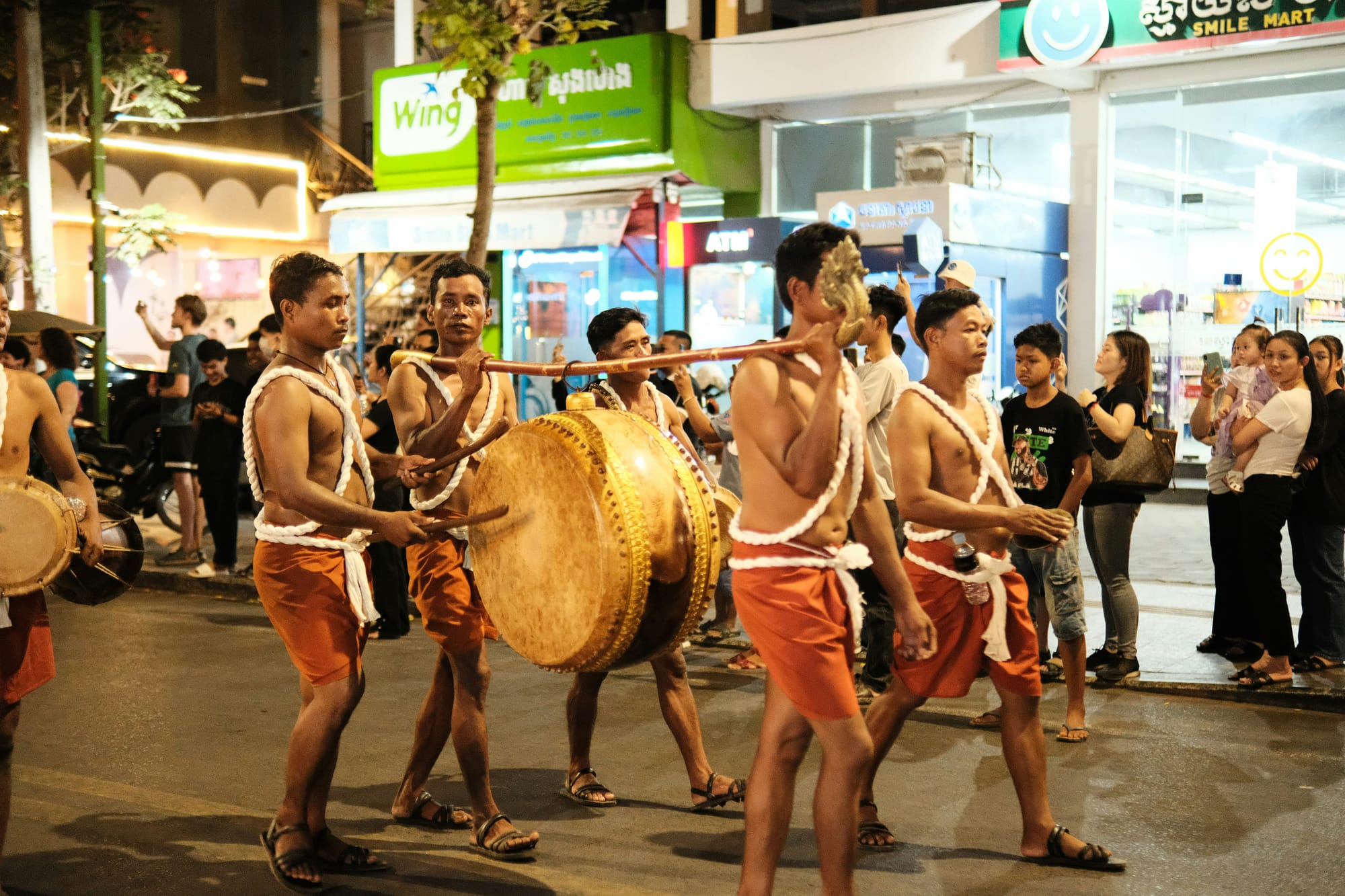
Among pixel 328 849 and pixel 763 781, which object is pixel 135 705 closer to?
pixel 328 849

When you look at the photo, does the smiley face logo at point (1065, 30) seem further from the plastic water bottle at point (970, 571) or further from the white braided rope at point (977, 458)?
the plastic water bottle at point (970, 571)

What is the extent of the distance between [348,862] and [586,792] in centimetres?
116

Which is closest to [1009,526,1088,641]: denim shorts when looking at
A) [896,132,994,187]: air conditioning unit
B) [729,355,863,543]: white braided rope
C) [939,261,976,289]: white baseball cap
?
[939,261,976,289]: white baseball cap

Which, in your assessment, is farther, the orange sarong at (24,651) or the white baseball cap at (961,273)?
the white baseball cap at (961,273)

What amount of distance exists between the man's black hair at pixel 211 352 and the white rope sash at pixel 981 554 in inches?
304

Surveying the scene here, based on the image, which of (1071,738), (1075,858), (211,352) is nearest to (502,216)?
(211,352)

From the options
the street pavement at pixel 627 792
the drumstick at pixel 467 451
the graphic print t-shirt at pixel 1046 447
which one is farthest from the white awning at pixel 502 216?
the drumstick at pixel 467 451

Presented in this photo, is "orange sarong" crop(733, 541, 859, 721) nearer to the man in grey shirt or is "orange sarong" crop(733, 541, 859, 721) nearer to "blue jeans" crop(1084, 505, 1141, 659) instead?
"blue jeans" crop(1084, 505, 1141, 659)

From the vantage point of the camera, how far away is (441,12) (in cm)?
1223

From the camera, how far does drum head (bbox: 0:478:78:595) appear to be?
470 cm

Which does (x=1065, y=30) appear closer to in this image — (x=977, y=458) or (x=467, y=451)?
(x=977, y=458)

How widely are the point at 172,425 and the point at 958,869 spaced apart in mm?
9368

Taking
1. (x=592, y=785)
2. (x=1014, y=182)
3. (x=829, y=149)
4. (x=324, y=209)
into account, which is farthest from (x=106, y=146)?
(x=592, y=785)

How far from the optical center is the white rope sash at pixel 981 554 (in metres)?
4.95
